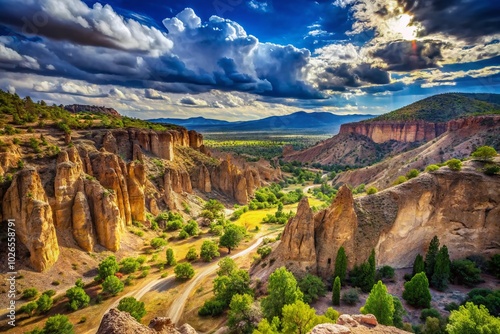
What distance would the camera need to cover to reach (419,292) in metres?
36.3

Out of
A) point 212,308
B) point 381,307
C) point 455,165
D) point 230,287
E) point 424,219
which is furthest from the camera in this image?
point 455,165

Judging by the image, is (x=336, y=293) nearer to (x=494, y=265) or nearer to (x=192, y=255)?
(x=494, y=265)

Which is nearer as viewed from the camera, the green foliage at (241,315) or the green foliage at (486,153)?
the green foliage at (241,315)

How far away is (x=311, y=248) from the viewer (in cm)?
4081

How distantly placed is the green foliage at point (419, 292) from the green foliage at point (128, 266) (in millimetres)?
43937

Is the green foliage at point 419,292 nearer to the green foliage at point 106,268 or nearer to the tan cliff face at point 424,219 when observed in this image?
the tan cliff face at point 424,219

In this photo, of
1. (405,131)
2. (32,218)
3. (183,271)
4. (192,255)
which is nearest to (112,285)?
(183,271)

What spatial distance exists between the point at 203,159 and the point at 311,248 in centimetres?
7133

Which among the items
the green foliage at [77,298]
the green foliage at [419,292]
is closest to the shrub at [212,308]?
the green foliage at [77,298]

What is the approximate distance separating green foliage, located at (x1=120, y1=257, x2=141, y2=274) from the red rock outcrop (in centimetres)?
1031

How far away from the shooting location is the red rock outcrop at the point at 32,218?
4138 centimetres

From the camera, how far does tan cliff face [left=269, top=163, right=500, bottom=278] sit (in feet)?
140

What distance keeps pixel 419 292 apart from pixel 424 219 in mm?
13704

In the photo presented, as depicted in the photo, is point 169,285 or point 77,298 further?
point 169,285
